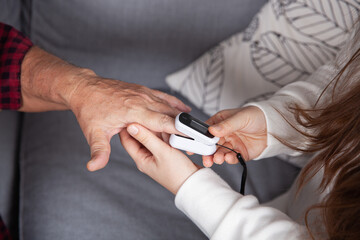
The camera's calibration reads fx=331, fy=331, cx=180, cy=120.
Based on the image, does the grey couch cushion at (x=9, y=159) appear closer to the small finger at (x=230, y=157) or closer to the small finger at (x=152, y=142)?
the small finger at (x=152, y=142)

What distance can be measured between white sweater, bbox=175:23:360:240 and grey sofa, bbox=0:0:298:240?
0.31m

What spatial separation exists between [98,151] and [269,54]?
0.76 meters

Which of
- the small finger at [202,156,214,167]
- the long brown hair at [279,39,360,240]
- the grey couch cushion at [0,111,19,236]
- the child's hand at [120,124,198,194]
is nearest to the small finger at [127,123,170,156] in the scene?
the child's hand at [120,124,198,194]

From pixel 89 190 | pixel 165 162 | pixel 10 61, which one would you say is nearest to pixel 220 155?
pixel 165 162

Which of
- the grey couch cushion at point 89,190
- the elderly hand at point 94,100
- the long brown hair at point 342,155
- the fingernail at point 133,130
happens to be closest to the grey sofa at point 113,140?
the grey couch cushion at point 89,190

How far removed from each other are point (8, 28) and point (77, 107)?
35cm

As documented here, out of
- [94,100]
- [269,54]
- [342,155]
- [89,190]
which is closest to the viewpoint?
[342,155]

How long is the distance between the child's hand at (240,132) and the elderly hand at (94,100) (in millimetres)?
125

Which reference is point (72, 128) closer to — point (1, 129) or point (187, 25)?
point (1, 129)

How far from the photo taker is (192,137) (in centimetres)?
81

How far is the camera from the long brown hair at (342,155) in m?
0.63

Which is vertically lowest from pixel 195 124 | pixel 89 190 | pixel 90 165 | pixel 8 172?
pixel 8 172

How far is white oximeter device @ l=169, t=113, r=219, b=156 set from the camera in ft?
2.63

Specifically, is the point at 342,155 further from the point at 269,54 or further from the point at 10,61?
the point at 10,61
